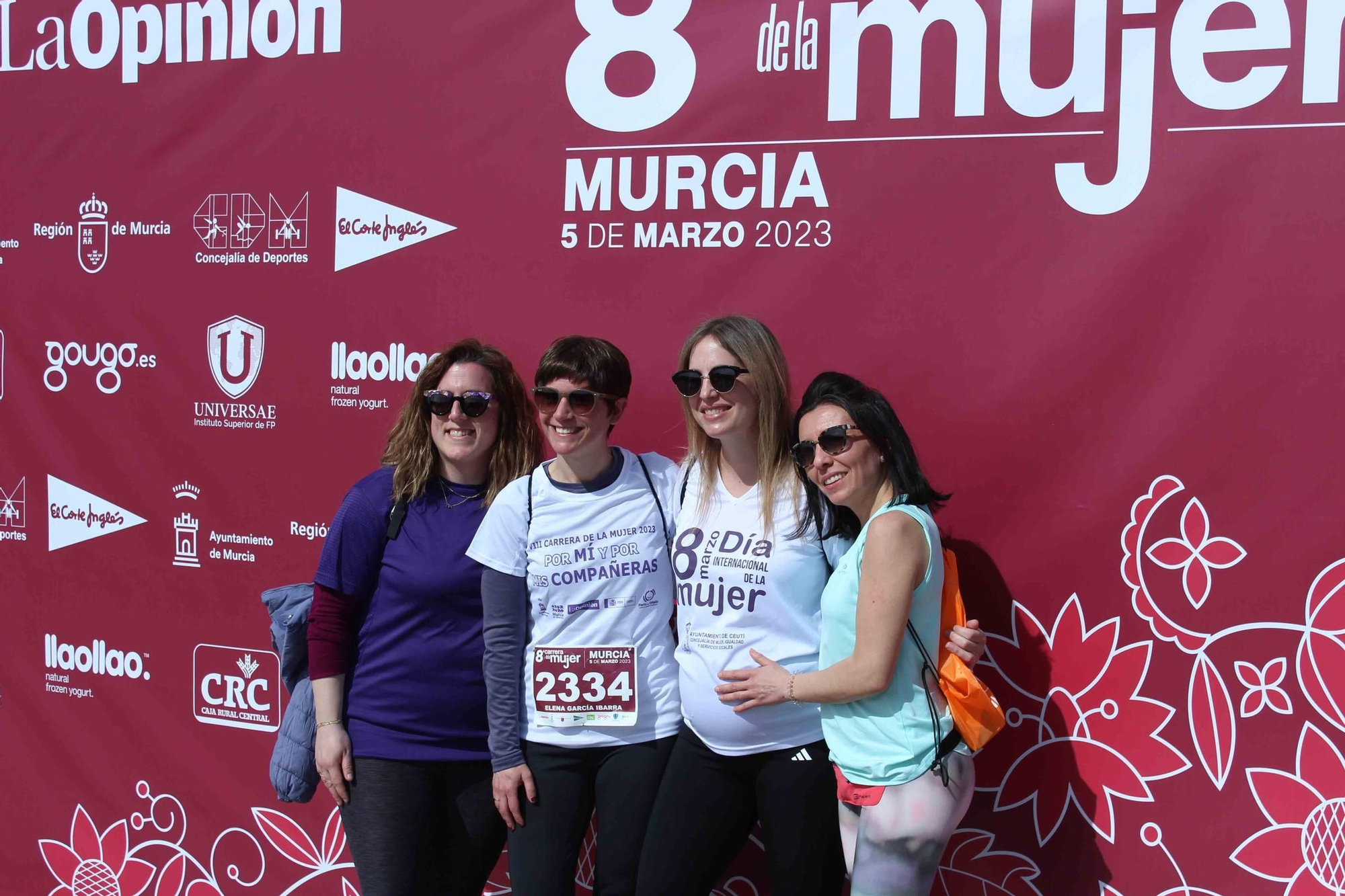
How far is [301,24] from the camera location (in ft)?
9.70

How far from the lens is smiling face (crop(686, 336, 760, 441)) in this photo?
2.13 m

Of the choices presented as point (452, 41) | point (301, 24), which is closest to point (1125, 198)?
point (452, 41)

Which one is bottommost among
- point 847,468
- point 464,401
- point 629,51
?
point 847,468

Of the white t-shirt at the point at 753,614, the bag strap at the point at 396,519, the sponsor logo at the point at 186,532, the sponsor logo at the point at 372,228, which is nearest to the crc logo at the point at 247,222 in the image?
the sponsor logo at the point at 372,228

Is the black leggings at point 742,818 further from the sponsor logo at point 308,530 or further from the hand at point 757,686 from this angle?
the sponsor logo at point 308,530

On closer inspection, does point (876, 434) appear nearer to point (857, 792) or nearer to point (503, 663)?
point (857, 792)

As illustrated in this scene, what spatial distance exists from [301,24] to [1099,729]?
Answer: 258 centimetres

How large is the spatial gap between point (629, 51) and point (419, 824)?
1.78m

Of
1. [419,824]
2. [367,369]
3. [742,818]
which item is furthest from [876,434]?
[367,369]

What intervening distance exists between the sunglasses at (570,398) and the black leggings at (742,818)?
650 millimetres

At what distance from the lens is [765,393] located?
7.03ft

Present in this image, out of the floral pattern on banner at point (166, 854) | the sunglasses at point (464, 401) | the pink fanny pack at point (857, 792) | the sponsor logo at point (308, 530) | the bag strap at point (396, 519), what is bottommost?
the floral pattern on banner at point (166, 854)

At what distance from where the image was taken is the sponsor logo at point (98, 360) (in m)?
3.16

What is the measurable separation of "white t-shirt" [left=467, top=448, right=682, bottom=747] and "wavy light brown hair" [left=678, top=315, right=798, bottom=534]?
0.54 feet
